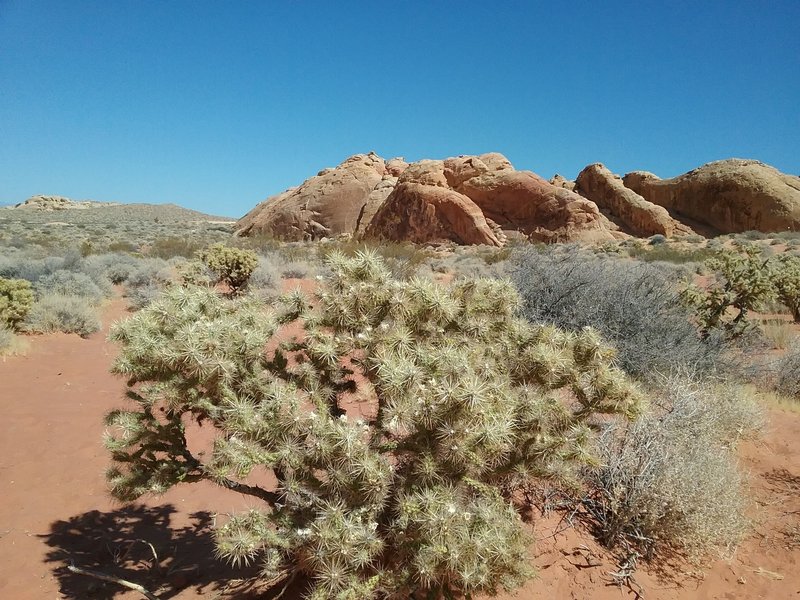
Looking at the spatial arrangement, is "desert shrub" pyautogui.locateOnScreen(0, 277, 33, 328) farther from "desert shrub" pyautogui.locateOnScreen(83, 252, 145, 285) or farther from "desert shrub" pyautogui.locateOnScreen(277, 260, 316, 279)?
"desert shrub" pyautogui.locateOnScreen(277, 260, 316, 279)

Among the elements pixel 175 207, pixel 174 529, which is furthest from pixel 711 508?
pixel 175 207

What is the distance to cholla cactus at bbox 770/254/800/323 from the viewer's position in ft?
34.2

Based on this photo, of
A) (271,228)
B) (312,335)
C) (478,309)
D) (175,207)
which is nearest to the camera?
(312,335)

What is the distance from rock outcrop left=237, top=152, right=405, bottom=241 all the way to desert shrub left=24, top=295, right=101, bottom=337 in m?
16.3

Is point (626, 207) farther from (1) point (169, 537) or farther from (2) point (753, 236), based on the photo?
(1) point (169, 537)

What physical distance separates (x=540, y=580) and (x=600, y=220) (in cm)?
2465

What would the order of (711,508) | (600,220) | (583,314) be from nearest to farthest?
(711,508) < (583,314) < (600,220)

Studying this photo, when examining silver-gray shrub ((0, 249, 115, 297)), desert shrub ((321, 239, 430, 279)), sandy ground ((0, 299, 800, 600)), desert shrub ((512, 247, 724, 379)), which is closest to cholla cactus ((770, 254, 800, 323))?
desert shrub ((512, 247, 724, 379))

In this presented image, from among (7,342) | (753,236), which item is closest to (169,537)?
(7,342)

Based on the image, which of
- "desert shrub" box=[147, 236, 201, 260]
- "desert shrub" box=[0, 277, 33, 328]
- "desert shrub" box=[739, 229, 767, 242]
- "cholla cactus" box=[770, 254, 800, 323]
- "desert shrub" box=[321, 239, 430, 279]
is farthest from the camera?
"desert shrub" box=[739, 229, 767, 242]

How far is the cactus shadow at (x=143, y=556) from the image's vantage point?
3.38 metres

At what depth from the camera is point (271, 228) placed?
89.0ft

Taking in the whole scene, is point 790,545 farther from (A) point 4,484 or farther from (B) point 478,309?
(A) point 4,484

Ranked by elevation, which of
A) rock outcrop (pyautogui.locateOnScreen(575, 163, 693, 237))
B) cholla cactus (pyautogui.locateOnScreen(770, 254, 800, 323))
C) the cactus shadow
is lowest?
the cactus shadow
